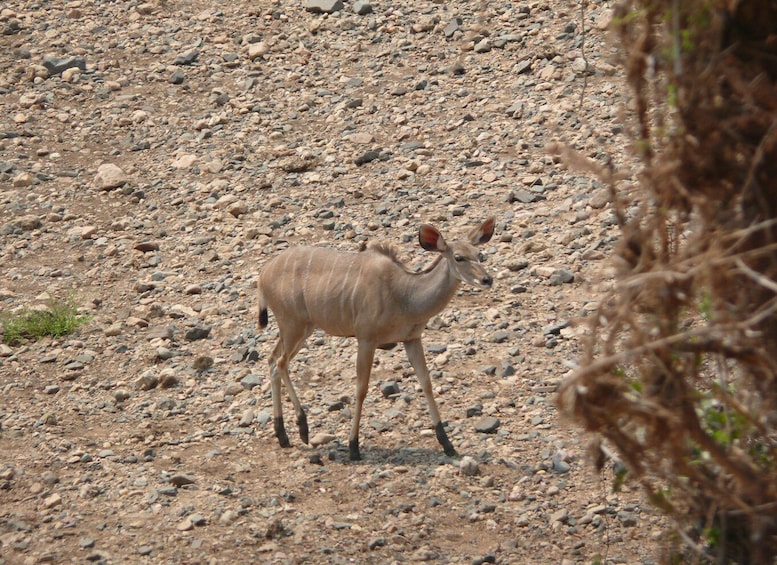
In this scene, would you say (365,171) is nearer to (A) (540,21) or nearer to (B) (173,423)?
(A) (540,21)

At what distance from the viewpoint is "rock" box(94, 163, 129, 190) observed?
14.1 m

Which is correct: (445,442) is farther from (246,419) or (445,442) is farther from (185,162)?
(185,162)

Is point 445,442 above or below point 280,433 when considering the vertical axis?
above

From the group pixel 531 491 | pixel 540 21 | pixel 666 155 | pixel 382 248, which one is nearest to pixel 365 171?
pixel 540 21

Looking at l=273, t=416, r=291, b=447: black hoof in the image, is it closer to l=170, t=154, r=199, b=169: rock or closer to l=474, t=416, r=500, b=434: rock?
l=474, t=416, r=500, b=434: rock

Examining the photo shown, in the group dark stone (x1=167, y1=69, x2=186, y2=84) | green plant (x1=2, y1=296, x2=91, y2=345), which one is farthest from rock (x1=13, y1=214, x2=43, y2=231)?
dark stone (x1=167, y1=69, x2=186, y2=84)

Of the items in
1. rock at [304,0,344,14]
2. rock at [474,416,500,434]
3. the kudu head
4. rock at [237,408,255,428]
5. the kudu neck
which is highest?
the kudu head

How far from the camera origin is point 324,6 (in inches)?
637

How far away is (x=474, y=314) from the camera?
33.8 feet

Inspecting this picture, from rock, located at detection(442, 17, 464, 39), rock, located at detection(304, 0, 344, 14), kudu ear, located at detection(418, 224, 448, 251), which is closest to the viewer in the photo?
kudu ear, located at detection(418, 224, 448, 251)

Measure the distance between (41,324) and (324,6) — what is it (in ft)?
21.7

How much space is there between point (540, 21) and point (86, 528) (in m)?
8.66

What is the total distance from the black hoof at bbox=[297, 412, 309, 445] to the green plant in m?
3.37

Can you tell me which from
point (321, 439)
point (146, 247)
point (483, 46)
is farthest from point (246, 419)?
point (483, 46)
